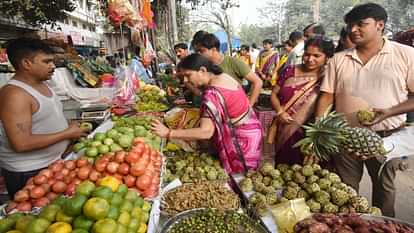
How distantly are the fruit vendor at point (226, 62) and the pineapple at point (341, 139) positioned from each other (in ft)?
5.59

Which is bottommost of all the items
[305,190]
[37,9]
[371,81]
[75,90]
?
[305,190]

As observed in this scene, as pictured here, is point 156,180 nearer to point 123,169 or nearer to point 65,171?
point 123,169

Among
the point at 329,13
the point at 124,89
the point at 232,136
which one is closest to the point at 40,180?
the point at 232,136

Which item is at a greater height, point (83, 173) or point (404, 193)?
point (83, 173)

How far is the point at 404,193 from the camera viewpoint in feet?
12.5

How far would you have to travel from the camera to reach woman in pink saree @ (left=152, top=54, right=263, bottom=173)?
2.28 meters

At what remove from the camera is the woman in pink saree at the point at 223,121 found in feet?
7.48

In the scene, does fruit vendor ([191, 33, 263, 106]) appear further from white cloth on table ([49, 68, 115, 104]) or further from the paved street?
the paved street

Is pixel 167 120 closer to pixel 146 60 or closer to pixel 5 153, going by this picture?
pixel 5 153

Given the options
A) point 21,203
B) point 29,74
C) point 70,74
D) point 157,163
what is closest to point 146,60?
point 70,74

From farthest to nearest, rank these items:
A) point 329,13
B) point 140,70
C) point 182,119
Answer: point 329,13
point 140,70
point 182,119

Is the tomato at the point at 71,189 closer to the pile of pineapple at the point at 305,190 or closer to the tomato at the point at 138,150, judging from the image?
the tomato at the point at 138,150

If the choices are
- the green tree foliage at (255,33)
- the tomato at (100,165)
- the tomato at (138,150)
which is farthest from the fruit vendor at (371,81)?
the green tree foliage at (255,33)

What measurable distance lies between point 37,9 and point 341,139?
8318 mm
